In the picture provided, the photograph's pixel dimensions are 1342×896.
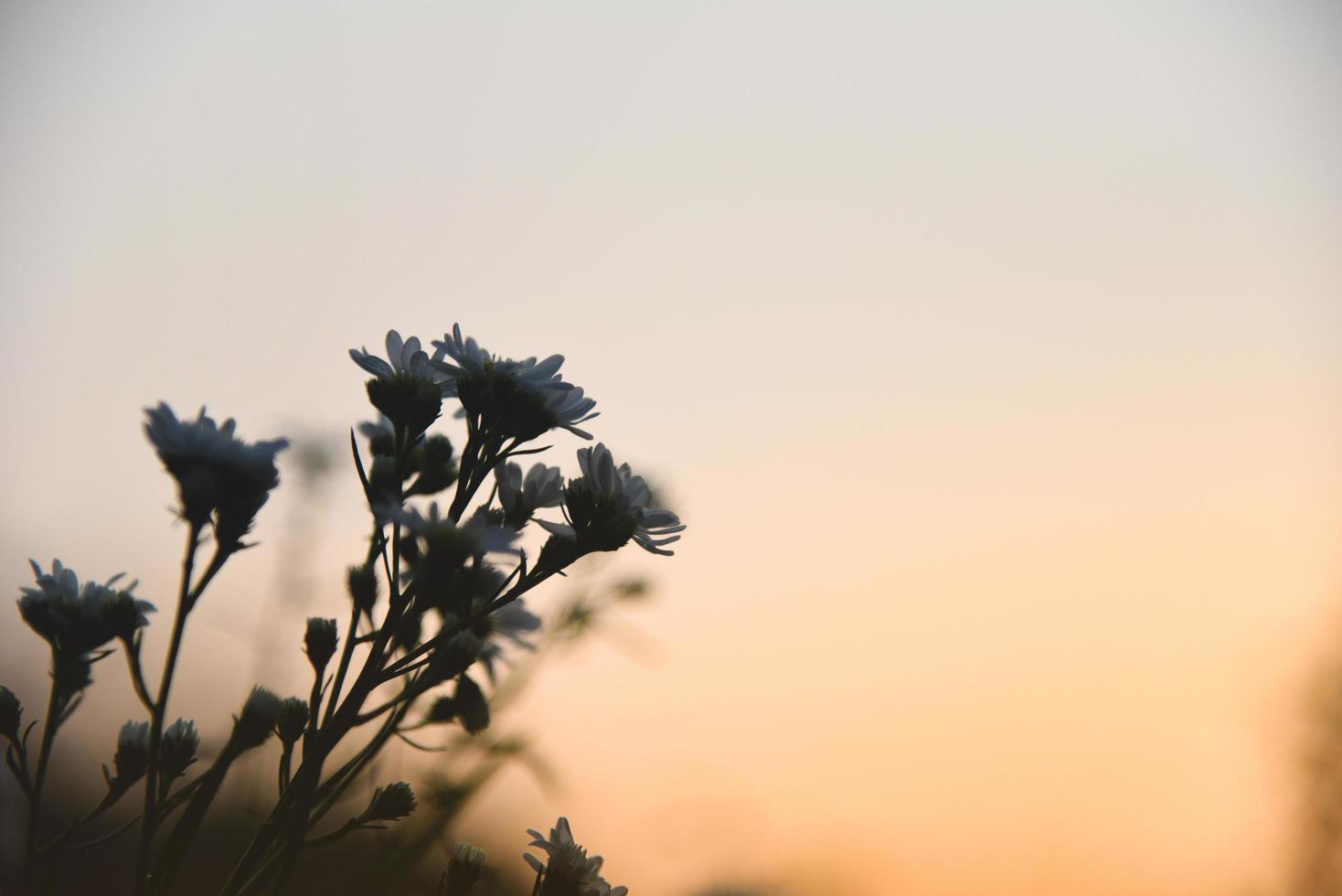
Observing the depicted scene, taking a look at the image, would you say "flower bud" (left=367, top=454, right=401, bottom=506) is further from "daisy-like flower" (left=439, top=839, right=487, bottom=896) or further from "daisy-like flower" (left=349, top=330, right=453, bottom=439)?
"daisy-like flower" (left=439, top=839, right=487, bottom=896)

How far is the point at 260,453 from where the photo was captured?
0.45m

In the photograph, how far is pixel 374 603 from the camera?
0.53m

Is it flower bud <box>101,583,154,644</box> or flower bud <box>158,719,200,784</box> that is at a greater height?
flower bud <box>101,583,154,644</box>

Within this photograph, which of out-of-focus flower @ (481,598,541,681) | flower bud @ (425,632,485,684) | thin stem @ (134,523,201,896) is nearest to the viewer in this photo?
thin stem @ (134,523,201,896)

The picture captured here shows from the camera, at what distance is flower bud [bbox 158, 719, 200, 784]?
1.64 feet

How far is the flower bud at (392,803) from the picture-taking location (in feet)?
1.77

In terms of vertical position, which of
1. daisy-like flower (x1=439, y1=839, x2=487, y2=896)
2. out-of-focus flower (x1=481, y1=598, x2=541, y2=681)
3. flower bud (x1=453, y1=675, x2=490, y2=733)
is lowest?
daisy-like flower (x1=439, y1=839, x2=487, y2=896)

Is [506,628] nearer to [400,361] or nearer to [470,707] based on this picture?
[470,707]

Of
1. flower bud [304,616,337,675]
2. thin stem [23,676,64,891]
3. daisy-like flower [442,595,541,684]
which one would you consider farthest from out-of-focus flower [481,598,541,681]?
thin stem [23,676,64,891]

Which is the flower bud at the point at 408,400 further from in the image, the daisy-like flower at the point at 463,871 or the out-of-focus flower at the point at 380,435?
the daisy-like flower at the point at 463,871

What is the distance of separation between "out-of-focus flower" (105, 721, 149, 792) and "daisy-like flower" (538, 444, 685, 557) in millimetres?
250

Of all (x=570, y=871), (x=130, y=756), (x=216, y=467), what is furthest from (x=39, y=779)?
(x=570, y=871)

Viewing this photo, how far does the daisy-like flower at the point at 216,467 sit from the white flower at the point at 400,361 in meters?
0.10

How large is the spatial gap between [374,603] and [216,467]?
4.8 inches
